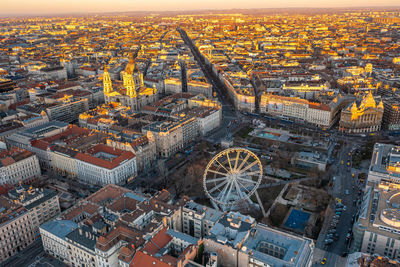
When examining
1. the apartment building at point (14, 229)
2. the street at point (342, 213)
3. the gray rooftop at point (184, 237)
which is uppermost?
the gray rooftop at point (184, 237)

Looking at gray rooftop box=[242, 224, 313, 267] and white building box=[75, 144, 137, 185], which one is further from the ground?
gray rooftop box=[242, 224, 313, 267]

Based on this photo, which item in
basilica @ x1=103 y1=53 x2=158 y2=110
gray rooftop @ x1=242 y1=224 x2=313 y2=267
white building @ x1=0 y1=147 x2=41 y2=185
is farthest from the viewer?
basilica @ x1=103 y1=53 x2=158 y2=110

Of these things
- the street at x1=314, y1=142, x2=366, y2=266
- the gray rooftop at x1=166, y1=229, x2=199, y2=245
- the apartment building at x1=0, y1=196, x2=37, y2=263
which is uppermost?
the gray rooftop at x1=166, y1=229, x2=199, y2=245

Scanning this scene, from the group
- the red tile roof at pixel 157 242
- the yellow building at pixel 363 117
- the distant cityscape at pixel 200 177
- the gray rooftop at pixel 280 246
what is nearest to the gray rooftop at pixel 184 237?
the distant cityscape at pixel 200 177

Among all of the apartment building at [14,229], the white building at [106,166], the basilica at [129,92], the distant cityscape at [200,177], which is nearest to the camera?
the distant cityscape at [200,177]

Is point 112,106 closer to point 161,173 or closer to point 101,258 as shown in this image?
point 161,173

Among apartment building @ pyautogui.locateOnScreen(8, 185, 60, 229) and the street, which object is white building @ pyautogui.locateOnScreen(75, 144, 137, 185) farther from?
the street

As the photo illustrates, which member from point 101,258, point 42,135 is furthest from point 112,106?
point 101,258

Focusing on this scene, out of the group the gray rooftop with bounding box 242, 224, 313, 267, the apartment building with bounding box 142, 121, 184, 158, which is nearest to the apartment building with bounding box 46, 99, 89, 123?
the apartment building with bounding box 142, 121, 184, 158

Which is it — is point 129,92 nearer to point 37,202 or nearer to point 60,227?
point 37,202

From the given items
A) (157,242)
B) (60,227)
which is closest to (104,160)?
(60,227)

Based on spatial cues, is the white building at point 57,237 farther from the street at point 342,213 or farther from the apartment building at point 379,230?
the apartment building at point 379,230
